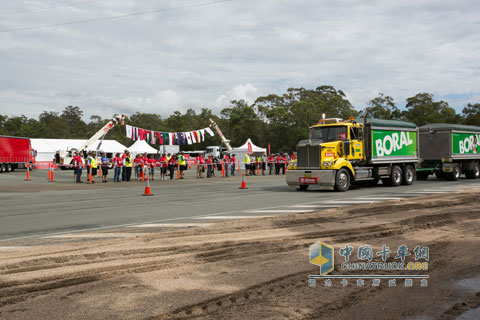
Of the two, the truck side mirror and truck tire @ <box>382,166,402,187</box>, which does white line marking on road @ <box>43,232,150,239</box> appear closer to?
the truck side mirror

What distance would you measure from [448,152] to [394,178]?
629 centimetres

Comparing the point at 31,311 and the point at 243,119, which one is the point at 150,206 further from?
the point at 243,119

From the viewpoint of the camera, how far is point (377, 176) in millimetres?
20922

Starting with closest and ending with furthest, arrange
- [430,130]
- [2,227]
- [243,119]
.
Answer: [2,227] → [430,130] → [243,119]

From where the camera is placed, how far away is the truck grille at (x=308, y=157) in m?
19.0

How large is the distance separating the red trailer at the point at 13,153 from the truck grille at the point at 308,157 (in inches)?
1150

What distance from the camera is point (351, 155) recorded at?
64.8 feet

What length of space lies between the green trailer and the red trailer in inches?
1279

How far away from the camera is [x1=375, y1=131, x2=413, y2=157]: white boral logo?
20.8 m

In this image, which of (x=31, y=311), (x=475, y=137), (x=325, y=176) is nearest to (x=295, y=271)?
(x=31, y=311)

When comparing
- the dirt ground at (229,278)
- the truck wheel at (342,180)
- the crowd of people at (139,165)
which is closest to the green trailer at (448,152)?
the crowd of people at (139,165)

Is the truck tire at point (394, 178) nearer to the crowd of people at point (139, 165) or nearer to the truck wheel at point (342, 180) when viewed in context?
the truck wheel at point (342, 180)

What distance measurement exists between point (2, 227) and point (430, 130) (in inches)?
930

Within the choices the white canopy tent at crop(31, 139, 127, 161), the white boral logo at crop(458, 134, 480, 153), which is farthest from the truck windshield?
the white canopy tent at crop(31, 139, 127, 161)
